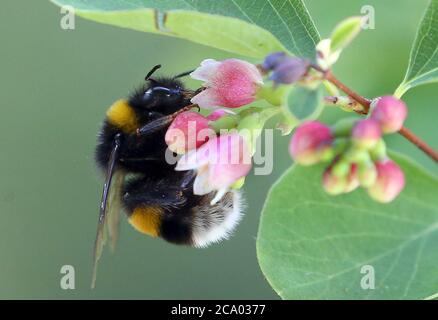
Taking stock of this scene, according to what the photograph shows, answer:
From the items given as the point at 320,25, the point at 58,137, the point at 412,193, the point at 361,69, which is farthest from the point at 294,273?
the point at 58,137

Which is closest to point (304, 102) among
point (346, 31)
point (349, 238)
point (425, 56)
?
point (346, 31)

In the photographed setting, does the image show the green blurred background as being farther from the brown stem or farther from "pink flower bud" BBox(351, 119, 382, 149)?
"pink flower bud" BBox(351, 119, 382, 149)

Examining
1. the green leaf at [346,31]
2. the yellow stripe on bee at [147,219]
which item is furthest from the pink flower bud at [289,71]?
the yellow stripe on bee at [147,219]

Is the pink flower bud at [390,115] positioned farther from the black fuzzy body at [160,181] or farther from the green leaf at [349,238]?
the black fuzzy body at [160,181]

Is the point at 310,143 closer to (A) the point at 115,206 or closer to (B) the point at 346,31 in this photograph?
(B) the point at 346,31

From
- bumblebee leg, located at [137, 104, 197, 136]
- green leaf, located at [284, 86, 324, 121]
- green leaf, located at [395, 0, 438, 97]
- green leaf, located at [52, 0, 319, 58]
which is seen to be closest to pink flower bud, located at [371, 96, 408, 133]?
green leaf, located at [284, 86, 324, 121]
